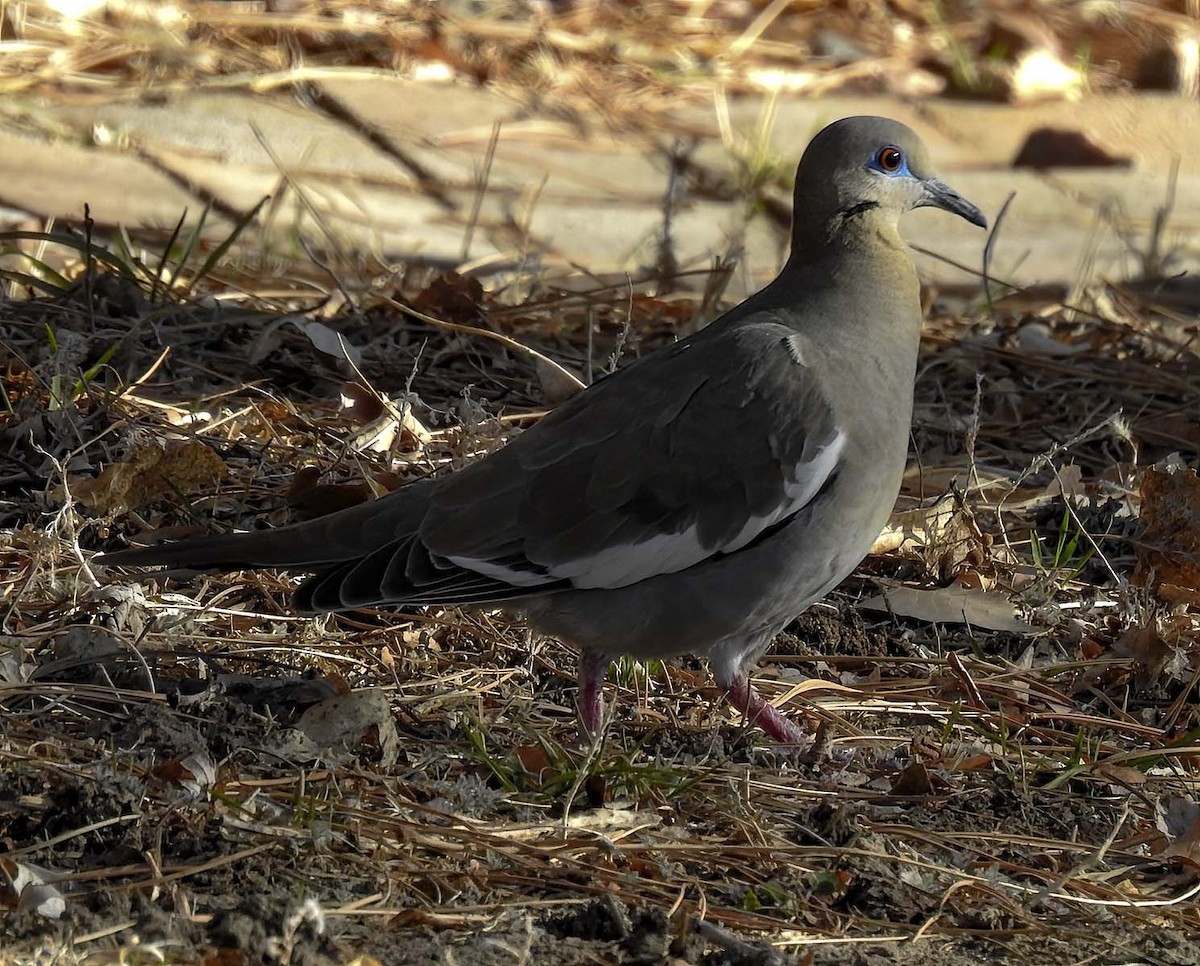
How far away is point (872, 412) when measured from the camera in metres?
3.16

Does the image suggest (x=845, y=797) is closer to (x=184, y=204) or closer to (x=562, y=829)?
(x=562, y=829)

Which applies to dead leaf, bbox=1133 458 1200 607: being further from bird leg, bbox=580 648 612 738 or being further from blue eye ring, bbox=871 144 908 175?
bird leg, bbox=580 648 612 738

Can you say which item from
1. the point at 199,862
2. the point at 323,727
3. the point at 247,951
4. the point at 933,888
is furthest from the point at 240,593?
the point at 933,888

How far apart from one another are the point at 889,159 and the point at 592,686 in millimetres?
1214

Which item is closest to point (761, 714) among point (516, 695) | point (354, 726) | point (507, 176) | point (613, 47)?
point (516, 695)

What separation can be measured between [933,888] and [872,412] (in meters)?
0.93

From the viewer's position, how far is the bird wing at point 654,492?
3.08 metres

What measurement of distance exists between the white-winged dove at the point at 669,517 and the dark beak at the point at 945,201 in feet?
1.34

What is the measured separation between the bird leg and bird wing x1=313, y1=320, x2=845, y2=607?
0.18 m

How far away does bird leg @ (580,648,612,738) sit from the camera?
3.14 meters

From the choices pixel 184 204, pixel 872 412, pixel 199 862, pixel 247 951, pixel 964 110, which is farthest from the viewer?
pixel 964 110

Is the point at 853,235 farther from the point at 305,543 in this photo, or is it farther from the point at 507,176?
the point at 507,176

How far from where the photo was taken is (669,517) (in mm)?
3107

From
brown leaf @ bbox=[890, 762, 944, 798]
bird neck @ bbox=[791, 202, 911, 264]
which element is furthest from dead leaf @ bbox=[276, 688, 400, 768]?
bird neck @ bbox=[791, 202, 911, 264]
